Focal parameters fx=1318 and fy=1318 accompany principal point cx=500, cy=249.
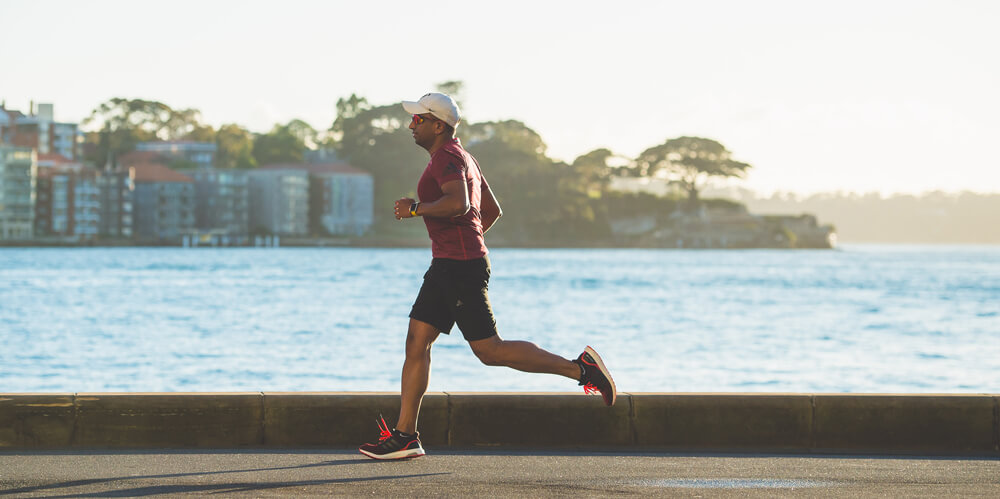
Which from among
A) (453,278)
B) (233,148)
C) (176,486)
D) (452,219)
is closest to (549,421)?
(453,278)

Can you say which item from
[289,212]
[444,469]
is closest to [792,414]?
[444,469]

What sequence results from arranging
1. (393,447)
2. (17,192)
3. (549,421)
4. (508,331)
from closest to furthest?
(393,447) → (549,421) → (508,331) → (17,192)

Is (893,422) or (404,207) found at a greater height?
(404,207)

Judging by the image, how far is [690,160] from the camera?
156000 mm

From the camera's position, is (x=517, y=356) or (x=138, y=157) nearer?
(x=517, y=356)

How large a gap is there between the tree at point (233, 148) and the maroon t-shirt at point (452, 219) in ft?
520

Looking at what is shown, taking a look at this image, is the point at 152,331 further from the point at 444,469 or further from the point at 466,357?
the point at 444,469

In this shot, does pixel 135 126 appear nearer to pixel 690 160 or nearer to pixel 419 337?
pixel 690 160

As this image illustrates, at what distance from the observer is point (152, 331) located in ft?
138

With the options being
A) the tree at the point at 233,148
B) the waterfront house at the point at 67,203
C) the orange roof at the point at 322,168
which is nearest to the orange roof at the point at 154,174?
the waterfront house at the point at 67,203

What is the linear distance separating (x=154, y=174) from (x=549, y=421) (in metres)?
145

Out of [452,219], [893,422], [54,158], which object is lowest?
[893,422]

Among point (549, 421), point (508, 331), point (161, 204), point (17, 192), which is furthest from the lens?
point (161, 204)

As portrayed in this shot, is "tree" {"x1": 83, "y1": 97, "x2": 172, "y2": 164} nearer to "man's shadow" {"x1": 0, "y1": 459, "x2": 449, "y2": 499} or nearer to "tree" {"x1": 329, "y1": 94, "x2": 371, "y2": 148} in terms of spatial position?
"tree" {"x1": 329, "y1": 94, "x2": 371, "y2": 148}
